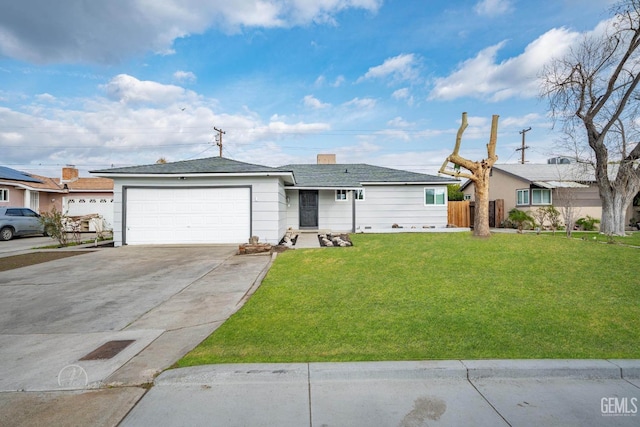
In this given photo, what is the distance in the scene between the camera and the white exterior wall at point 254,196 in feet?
43.3

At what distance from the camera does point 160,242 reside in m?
13.5

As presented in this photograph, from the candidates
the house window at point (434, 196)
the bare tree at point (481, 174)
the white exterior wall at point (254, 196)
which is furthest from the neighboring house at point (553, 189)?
the white exterior wall at point (254, 196)

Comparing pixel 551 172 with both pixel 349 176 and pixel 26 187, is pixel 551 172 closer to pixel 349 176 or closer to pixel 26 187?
pixel 349 176

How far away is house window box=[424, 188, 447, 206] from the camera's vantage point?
19.3 metres

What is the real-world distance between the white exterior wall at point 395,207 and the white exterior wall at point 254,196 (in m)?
7.22

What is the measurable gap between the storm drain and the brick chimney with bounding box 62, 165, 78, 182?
28694mm

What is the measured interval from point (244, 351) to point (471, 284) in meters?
4.71

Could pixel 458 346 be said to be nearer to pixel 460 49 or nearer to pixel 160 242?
pixel 160 242

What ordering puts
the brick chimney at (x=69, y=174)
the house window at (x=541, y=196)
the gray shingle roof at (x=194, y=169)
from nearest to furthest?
the gray shingle roof at (x=194, y=169) < the house window at (x=541, y=196) < the brick chimney at (x=69, y=174)

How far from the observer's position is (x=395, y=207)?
63.0 feet

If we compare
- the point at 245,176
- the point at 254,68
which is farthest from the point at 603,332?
the point at 254,68

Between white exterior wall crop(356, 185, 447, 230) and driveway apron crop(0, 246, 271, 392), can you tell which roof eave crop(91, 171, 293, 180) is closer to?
driveway apron crop(0, 246, 271, 392)
